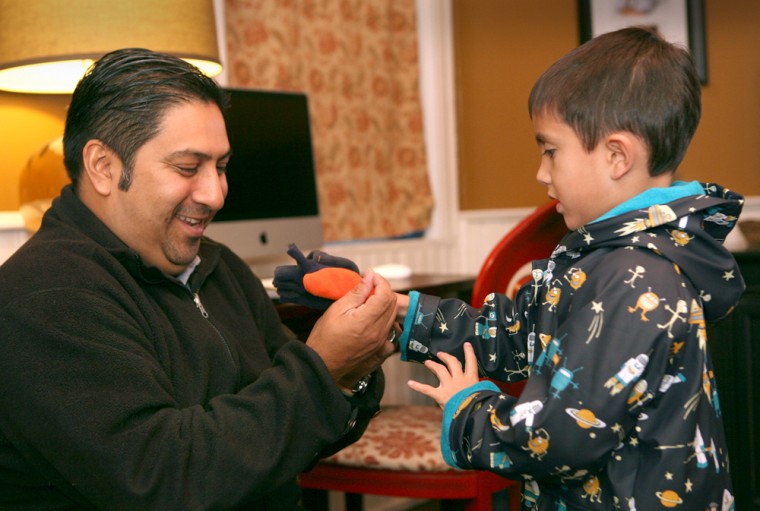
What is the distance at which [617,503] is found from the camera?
1.07 meters

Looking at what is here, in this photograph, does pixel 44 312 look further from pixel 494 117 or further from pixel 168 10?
pixel 494 117

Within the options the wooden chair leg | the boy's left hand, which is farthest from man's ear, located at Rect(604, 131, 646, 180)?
the wooden chair leg

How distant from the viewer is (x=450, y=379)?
3.86 ft

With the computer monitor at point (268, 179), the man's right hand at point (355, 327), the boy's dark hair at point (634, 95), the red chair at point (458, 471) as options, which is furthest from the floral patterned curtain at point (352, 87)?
the boy's dark hair at point (634, 95)

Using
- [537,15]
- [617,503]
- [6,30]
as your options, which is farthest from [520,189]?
[617,503]

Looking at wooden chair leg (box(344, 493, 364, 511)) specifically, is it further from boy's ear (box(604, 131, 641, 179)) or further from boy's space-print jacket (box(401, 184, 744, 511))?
boy's ear (box(604, 131, 641, 179))

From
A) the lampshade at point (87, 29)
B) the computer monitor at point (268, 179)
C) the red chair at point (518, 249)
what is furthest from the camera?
the computer monitor at point (268, 179)

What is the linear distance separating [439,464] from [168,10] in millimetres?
1023

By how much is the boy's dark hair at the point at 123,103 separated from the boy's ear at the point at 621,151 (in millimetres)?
600

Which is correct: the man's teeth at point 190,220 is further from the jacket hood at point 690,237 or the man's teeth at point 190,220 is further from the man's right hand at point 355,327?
the jacket hood at point 690,237

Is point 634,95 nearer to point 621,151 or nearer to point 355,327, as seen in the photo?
point 621,151

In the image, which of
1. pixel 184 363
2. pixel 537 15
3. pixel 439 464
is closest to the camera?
pixel 184 363

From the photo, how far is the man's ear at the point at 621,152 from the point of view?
1.13m

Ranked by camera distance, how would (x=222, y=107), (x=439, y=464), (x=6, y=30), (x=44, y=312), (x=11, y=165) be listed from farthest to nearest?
1. (x=11, y=165)
2. (x=439, y=464)
3. (x=6, y=30)
4. (x=222, y=107)
5. (x=44, y=312)
